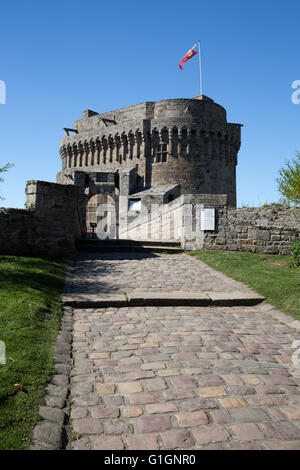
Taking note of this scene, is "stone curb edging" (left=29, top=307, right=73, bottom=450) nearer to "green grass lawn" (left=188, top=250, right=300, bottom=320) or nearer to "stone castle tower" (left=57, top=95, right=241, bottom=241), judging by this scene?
"green grass lawn" (left=188, top=250, right=300, bottom=320)

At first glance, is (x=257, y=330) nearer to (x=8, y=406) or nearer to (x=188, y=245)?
(x=8, y=406)

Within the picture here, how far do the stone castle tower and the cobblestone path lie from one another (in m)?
27.9

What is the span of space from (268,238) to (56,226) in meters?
7.34

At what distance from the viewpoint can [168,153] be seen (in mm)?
35031

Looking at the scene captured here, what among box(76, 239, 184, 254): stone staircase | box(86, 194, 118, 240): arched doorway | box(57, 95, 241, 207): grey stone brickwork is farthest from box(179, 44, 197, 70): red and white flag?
box(76, 239, 184, 254): stone staircase

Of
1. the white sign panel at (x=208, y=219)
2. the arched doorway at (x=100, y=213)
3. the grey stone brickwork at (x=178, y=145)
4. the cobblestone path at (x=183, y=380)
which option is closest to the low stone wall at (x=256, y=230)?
the white sign panel at (x=208, y=219)

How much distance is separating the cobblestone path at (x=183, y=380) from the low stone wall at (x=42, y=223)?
5184 millimetres

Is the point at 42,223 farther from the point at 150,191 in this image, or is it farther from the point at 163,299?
the point at 150,191

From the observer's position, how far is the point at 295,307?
218 inches

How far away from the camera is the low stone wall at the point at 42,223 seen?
Answer: 954cm

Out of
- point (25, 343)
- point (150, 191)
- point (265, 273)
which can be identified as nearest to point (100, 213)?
point (150, 191)

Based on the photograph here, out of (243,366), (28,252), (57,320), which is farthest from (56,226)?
(243,366)

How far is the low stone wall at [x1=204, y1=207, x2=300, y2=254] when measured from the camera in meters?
11.5

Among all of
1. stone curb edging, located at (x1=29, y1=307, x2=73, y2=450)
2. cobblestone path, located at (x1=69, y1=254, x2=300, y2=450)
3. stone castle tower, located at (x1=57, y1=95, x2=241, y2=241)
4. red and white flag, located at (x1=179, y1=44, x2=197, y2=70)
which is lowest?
cobblestone path, located at (x1=69, y1=254, x2=300, y2=450)
